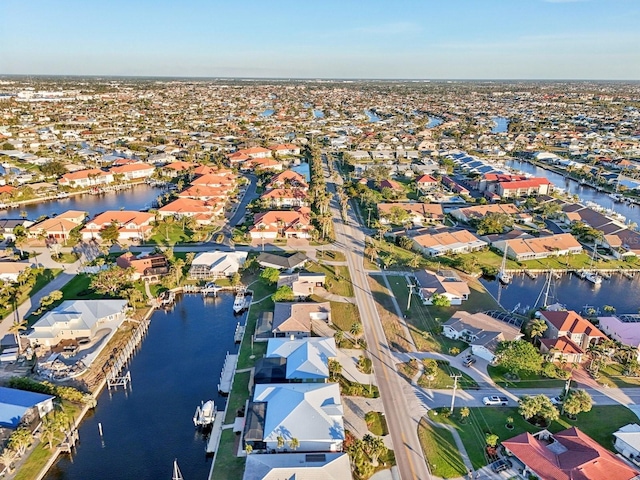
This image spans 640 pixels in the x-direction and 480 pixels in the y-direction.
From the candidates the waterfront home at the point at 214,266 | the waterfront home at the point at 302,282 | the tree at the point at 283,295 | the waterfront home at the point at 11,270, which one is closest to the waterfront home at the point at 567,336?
the waterfront home at the point at 302,282

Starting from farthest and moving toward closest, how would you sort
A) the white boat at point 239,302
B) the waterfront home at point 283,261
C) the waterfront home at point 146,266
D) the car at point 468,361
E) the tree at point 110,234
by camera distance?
1. the tree at point 110,234
2. the waterfront home at point 283,261
3. the waterfront home at point 146,266
4. the white boat at point 239,302
5. the car at point 468,361

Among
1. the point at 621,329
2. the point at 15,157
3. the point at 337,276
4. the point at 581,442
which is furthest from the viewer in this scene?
the point at 15,157

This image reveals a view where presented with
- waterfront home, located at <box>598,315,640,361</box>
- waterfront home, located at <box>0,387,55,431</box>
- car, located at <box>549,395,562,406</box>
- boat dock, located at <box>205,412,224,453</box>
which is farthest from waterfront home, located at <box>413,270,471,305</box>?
waterfront home, located at <box>0,387,55,431</box>

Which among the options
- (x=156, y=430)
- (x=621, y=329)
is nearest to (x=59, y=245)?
(x=156, y=430)

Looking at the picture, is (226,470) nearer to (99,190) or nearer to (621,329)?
(621,329)

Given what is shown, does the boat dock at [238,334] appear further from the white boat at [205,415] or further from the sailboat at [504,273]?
the sailboat at [504,273]

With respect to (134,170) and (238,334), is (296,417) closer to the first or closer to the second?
(238,334)
